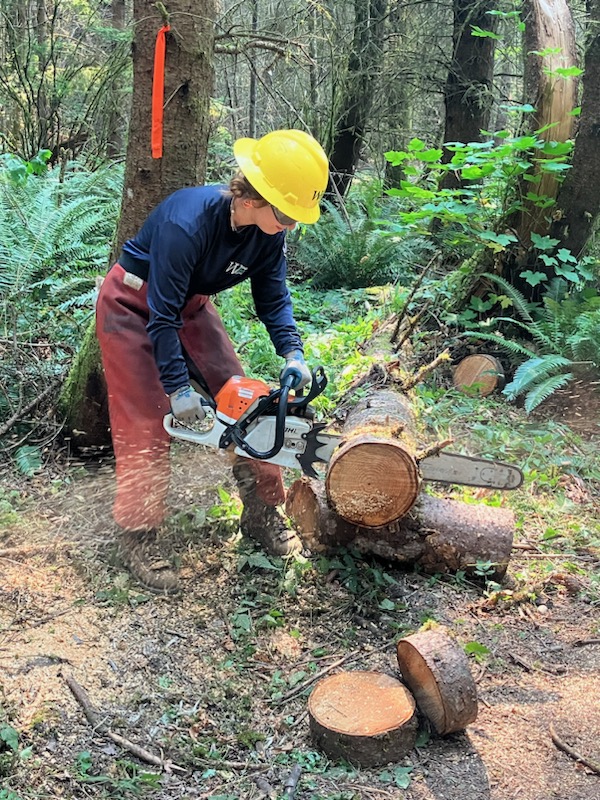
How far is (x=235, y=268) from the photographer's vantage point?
9.27 feet

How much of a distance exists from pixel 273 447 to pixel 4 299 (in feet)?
8.67

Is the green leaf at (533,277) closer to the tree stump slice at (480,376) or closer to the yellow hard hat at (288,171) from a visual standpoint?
the tree stump slice at (480,376)

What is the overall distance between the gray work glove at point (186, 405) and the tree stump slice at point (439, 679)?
1136 mm

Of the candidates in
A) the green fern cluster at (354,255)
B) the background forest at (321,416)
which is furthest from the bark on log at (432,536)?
the green fern cluster at (354,255)

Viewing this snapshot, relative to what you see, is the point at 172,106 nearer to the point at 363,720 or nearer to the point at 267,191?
the point at 267,191

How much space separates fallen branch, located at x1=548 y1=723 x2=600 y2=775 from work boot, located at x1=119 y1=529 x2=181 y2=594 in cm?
150

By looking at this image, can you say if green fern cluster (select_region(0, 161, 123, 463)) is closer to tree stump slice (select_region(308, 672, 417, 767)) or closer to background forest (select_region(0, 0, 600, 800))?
background forest (select_region(0, 0, 600, 800))

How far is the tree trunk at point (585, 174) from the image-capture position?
488cm

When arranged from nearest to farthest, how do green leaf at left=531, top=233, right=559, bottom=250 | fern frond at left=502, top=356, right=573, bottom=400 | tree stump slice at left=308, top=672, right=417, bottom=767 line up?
1. tree stump slice at left=308, top=672, right=417, bottom=767
2. fern frond at left=502, top=356, right=573, bottom=400
3. green leaf at left=531, top=233, right=559, bottom=250

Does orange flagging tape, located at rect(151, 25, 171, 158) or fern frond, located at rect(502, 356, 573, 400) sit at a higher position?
orange flagging tape, located at rect(151, 25, 171, 158)

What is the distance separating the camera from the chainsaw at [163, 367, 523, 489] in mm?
2652

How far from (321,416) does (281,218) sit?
179 centimetres

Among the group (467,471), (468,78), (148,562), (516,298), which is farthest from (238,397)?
(468,78)

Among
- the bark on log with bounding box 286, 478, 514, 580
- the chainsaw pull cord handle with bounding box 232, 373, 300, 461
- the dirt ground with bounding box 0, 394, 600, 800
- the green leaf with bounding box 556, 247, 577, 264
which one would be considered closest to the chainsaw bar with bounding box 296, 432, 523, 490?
the chainsaw pull cord handle with bounding box 232, 373, 300, 461
